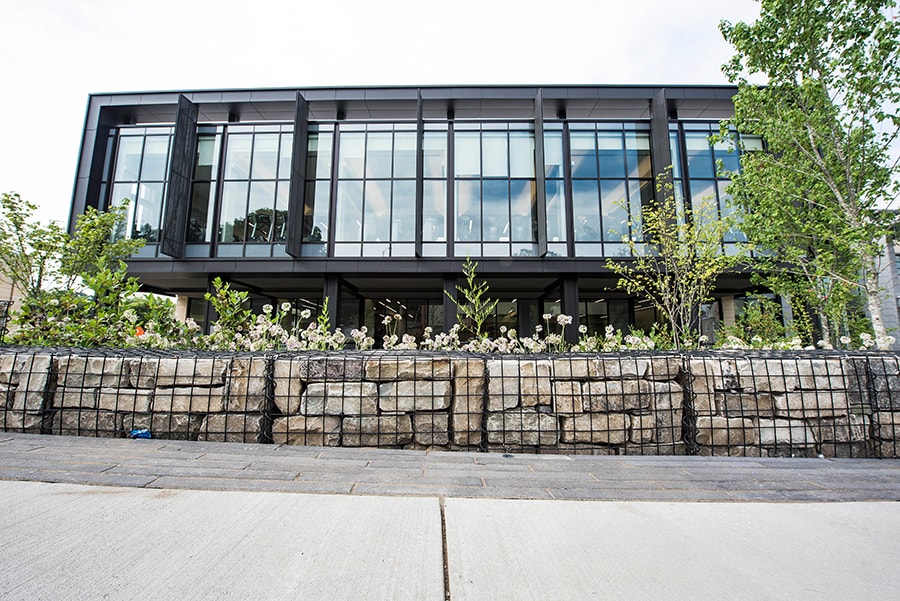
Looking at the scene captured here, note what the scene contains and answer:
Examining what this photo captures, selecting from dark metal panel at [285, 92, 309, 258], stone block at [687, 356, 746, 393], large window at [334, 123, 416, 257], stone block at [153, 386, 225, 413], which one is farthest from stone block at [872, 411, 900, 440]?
dark metal panel at [285, 92, 309, 258]

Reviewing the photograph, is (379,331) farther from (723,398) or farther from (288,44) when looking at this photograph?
(723,398)

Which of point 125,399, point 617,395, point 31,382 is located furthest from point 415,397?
point 31,382

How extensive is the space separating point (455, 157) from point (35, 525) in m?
15.3

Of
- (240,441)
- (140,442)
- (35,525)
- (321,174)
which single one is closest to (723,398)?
(240,441)

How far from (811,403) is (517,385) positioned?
2.48 m

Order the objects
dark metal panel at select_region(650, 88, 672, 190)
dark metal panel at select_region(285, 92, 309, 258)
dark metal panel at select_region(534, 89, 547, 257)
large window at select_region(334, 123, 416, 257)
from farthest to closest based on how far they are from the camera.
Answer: large window at select_region(334, 123, 416, 257)
dark metal panel at select_region(650, 88, 672, 190)
dark metal panel at select_region(534, 89, 547, 257)
dark metal panel at select_region(285, 92, 309, 258)

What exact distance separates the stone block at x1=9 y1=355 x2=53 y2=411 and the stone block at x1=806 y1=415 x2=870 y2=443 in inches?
253

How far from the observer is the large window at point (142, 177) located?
14.8 metres

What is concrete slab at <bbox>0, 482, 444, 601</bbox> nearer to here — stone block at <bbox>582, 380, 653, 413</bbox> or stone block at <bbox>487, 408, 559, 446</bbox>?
stone block at <bbox>487, 408, 559, 446</bbox>

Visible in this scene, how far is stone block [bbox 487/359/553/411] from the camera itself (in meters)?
3.02

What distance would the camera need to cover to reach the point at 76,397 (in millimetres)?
3090

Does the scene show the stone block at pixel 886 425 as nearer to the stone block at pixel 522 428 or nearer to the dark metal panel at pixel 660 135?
the stone block at pixel 522 428

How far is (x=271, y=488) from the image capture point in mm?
1938

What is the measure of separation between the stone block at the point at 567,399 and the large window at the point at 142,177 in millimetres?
17278
